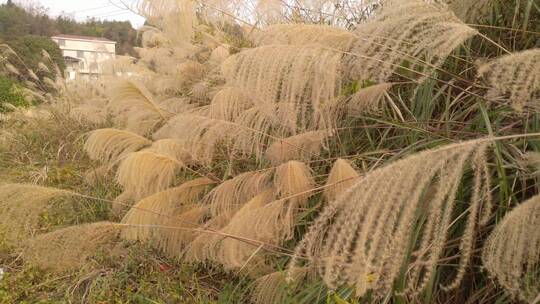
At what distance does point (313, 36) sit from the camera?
1.92 meters

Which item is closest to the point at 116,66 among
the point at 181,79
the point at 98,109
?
the point at 98,109

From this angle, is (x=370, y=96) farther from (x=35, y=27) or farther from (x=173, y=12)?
(x=35, y=27)

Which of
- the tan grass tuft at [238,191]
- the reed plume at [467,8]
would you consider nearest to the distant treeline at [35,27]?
the tan grass tuft at [238,191]

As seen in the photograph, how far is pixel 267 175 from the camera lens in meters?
2.69

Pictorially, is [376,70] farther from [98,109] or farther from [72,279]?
[98,109]

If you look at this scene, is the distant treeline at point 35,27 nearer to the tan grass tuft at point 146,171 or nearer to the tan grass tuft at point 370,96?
the tan grass tuft at point 146,171

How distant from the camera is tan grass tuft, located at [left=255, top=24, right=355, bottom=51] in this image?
6.19 feet

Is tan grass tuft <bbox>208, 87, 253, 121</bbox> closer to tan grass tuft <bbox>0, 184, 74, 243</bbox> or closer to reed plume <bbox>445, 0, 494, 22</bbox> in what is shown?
tan grass tuft <bbox>0, 184, 74, 243</bbox>

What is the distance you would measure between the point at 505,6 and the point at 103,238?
7.73ft

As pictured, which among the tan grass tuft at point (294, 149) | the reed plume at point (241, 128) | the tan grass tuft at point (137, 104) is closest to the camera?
the reed plume at point (241, 128)

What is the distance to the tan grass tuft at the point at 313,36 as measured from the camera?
74.2 inches

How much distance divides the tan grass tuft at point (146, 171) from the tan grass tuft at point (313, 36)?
1.03 meters

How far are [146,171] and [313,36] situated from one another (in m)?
1.24

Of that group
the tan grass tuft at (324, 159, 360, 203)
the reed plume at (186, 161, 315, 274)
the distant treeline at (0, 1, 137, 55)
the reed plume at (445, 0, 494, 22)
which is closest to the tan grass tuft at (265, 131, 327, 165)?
the reed plume at (186, 161, 315, 274)
